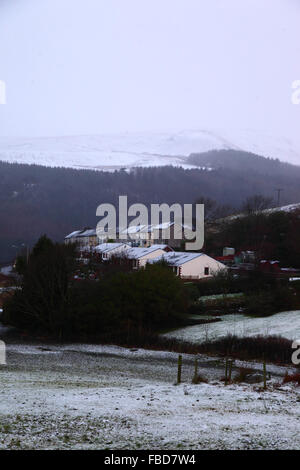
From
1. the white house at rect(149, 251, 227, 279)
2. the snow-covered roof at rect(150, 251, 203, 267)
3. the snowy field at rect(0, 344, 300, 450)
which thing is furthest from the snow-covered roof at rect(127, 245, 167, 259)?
the snowy field at rect(0, 344, 300, 450)

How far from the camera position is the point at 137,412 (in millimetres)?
15305

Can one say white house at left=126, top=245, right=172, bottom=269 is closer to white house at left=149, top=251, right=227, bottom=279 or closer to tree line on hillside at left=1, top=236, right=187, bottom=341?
white house at left=149, top=251, right=227, bottom=279

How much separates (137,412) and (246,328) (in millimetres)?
26162

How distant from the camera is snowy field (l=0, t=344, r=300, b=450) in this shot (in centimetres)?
1224

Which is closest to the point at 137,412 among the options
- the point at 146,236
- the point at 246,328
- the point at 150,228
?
the point at 246,328

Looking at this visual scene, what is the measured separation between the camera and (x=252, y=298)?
157 ft

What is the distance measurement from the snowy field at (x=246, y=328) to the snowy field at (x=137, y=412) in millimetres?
11880

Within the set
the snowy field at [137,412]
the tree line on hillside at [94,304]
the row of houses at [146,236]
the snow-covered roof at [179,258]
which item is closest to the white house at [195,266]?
the snow-covered roof at [179,258]

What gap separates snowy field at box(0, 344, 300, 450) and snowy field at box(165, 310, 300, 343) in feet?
39.0

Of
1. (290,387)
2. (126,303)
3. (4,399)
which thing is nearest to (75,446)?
Answer: (4,399)

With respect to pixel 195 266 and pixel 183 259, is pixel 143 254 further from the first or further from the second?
pixel 195 266

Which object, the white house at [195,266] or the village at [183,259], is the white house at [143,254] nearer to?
the village at [183,259]
